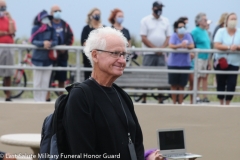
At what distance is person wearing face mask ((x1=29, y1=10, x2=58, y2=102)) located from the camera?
10.7 m

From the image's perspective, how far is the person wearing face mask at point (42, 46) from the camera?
10.7 m

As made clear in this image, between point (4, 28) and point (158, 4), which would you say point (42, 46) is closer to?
point (4, 28)

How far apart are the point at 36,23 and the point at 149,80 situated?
225 centimetres

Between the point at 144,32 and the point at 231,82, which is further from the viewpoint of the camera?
the point at 144,32

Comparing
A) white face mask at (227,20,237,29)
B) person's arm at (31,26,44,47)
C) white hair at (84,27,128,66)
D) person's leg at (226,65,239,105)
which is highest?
white hair at (84,27,128,66)

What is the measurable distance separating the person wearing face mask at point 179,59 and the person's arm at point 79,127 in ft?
21.9

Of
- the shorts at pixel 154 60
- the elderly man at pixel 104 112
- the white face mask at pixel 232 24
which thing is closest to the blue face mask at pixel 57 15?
the shorts at pixel 154 60

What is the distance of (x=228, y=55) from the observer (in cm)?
1095

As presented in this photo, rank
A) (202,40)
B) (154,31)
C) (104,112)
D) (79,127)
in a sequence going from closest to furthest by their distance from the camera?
(79,127)
(104,112)
(154,31)
(202,40)

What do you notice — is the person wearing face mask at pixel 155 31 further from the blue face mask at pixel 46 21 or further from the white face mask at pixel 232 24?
the blue face mask at pixel 46 21

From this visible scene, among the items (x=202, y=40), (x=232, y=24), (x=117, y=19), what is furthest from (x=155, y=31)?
(x=232, y=24)

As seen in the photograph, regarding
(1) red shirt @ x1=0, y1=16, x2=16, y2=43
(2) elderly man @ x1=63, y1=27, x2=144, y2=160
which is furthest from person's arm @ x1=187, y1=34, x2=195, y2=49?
(2) elderly man @ x1=63, y1=27, x2=144, y2=160

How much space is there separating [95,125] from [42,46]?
6.36 meters

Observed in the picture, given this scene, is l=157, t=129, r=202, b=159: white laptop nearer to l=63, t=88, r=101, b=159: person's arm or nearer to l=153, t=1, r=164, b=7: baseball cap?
l=63, t=88, r=101, b=159: person's arm
